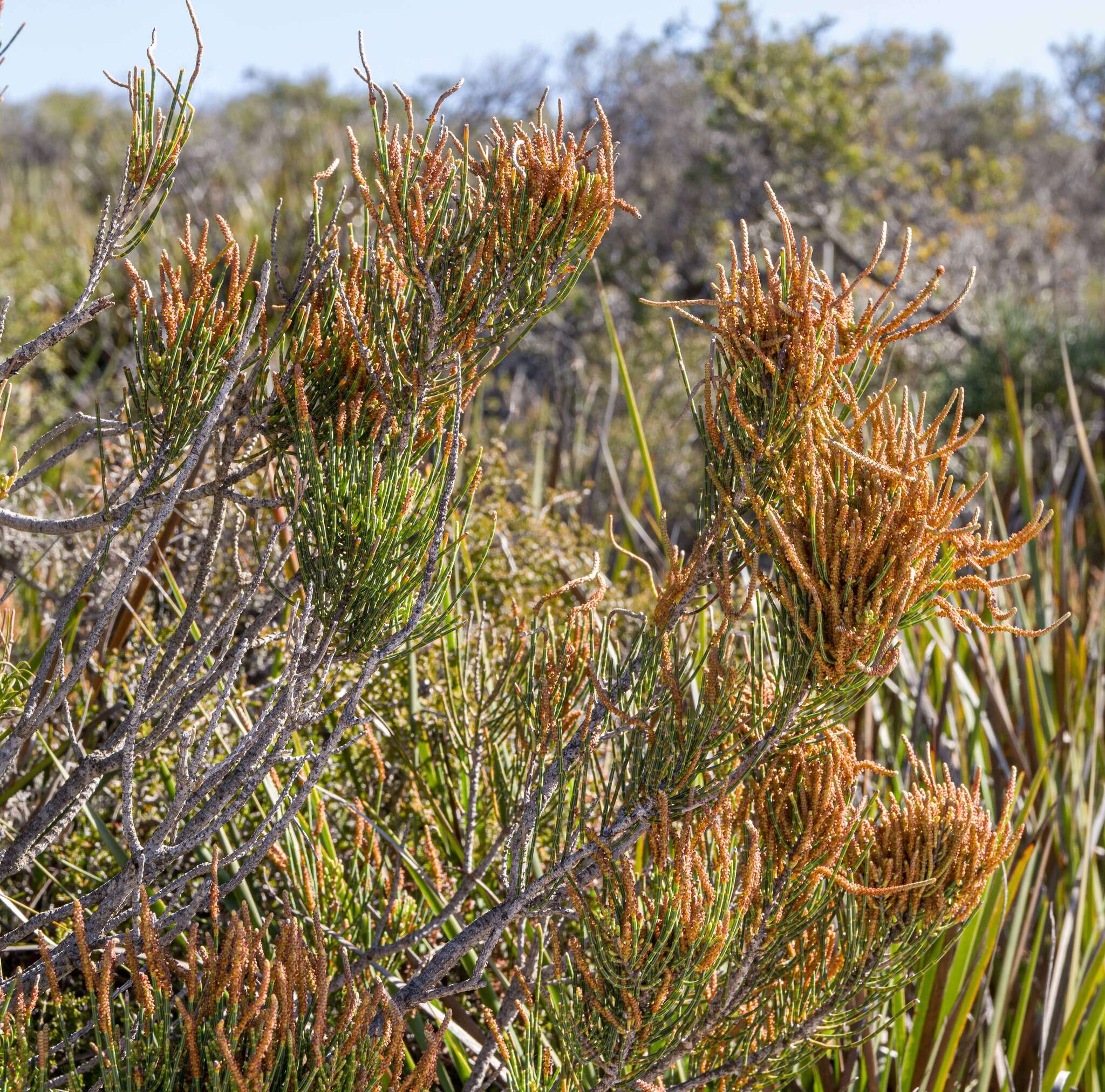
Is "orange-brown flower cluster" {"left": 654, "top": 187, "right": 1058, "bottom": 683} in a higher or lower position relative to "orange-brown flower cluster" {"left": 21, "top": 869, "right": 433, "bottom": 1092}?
higher

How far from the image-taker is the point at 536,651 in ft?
3.63

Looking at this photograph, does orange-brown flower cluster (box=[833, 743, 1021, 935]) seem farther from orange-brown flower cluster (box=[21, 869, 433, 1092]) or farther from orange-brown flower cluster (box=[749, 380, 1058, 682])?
orange-brown flower cluster (box=[21, 869, 433, 1092])

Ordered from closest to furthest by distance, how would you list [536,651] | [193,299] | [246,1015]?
[246,1015] < [193,299] < [536,651]

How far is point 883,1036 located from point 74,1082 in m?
1.15

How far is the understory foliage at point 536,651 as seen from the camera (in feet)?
2.76

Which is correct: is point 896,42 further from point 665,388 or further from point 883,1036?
point 883,1036

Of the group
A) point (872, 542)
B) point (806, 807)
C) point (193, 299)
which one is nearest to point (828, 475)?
point (872, 542)

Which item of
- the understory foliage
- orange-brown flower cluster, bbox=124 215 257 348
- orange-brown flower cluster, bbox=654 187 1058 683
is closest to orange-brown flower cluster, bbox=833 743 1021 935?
the understory foliage

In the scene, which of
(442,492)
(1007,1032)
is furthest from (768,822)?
(1007,1032)

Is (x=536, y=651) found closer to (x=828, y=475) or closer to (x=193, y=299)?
(x=828, y=475)

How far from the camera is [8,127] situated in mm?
15305

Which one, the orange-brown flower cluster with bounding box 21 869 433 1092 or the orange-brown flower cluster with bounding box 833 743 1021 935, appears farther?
the orange-brown flower cluster with bounding box 833 743 1021 935

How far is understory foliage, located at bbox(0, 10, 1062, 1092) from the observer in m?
0.84

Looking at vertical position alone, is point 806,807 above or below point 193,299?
below
